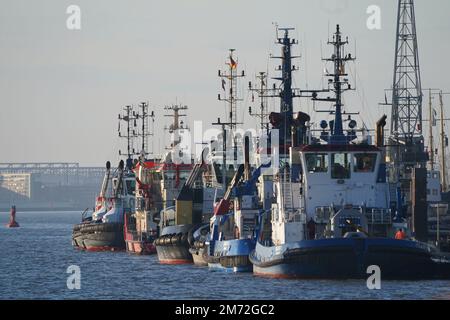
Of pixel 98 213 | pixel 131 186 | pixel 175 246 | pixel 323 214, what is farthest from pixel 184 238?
pixel 98 213

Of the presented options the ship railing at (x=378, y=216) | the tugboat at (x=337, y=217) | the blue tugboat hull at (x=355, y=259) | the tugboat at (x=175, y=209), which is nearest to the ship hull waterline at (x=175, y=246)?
the tugboat at (x=175, y=209)

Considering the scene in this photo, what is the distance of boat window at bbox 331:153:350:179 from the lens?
210 feet

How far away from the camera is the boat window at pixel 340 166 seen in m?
63.9

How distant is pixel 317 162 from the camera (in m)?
64.2

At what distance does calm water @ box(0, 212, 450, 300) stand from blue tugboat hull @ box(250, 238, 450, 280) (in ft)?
1.97

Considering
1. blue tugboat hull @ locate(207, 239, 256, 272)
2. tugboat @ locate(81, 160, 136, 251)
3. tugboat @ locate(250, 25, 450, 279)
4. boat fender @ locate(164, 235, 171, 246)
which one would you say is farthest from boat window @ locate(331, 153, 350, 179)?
tugboat @ locate(81, 160, 136, 251)

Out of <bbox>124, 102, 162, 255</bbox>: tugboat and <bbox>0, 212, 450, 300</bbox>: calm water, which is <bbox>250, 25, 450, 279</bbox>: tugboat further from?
<bbox>124, 102, 162, 255</bbox>: tugboat

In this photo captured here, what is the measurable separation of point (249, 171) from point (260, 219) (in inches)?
321

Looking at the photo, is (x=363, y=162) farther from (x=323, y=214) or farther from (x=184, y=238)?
(x=184, y=238)

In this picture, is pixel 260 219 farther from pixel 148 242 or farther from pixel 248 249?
pixel 148 242

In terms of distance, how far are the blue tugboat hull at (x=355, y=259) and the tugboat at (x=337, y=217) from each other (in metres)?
0.04

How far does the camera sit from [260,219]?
68938 millimetres

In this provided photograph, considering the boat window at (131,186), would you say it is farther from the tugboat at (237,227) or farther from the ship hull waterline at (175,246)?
the tugboat at (237,227)
